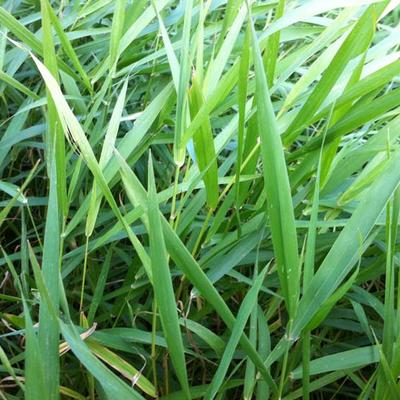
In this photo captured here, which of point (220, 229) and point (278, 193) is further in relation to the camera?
point (220, 229)

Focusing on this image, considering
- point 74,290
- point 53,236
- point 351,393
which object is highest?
point 53,236

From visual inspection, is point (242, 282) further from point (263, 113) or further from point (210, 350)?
point (263, 113)

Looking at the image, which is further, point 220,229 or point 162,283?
point 220,229

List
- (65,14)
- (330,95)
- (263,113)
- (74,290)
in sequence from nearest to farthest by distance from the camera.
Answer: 1. (263,113)
2. (330,95)
3. (74,290)
4. (65,14)

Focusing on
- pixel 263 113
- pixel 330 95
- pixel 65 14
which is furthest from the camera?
pixel 65 14

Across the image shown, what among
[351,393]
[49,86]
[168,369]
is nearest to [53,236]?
[49,86]

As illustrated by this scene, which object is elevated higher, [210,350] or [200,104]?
[200,104]

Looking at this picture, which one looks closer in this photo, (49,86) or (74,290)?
(49,86)

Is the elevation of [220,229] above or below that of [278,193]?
below
